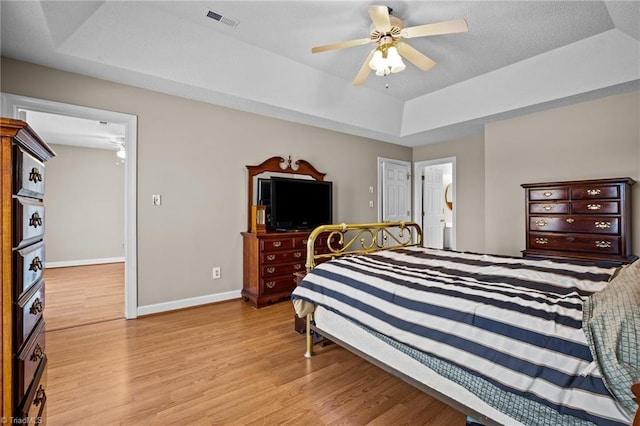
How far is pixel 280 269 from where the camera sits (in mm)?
3721

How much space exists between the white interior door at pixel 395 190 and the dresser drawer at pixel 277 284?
2.47 m

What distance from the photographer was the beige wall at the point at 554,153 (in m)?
3.28

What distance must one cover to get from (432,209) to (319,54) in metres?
4.15

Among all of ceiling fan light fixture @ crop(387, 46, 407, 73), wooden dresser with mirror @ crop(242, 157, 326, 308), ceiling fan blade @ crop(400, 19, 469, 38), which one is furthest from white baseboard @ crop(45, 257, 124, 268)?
ceiling fan blade @ crop(400, 19, 469, 38)

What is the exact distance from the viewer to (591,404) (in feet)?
3.07

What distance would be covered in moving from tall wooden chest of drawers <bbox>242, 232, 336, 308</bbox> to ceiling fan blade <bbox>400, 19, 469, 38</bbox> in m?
2.47

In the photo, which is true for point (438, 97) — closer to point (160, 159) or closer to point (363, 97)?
point (363, 97)

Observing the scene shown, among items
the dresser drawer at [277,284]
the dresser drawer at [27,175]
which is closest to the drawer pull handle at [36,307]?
the dresser drawer at [27,175]

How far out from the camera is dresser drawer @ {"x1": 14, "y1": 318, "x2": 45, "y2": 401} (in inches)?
37.8

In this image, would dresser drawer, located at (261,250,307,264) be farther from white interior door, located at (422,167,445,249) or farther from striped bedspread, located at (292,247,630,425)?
white interior door, located at (422,167,445,249)

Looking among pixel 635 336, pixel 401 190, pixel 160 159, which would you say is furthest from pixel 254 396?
pixel 401 190

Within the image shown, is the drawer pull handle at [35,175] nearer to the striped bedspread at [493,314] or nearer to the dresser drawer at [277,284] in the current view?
the striped bedspread at [493,314]

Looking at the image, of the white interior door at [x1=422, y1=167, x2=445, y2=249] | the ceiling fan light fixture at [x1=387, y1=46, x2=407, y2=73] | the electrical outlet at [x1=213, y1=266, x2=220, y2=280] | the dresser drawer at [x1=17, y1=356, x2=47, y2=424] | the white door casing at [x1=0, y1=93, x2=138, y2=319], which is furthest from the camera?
the white interior door at [x1=422, y1=167, x2=445, y2=249]

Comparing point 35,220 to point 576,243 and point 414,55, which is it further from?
point 576,243
